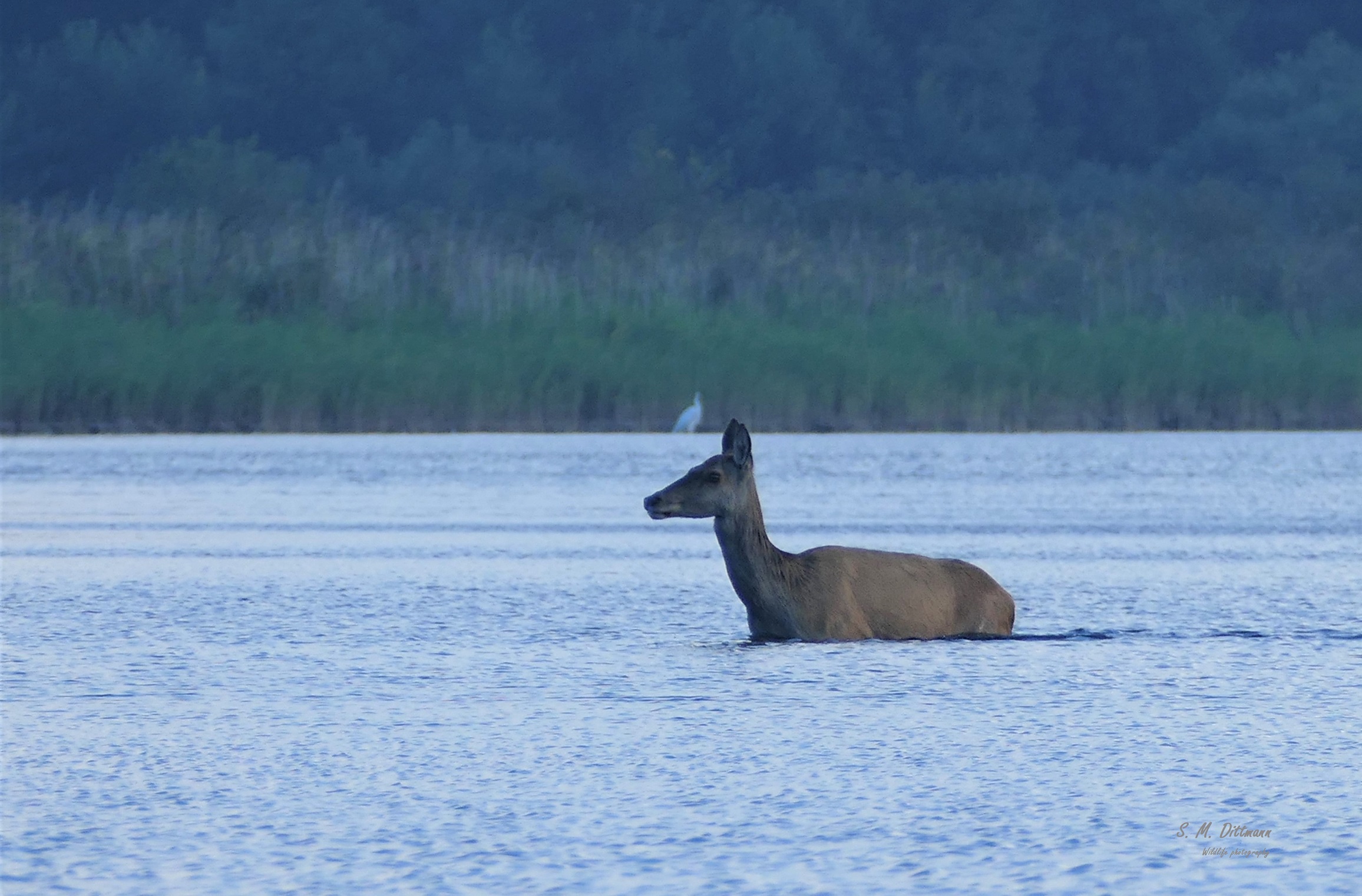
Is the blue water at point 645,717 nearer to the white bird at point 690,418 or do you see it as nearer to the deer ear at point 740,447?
the deer ear at point 740,447

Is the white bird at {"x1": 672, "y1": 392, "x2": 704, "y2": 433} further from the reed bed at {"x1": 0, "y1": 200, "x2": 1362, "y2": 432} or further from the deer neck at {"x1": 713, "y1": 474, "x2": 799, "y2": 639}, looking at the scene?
the deer neck at {"x1": 713, "y1": 474, "x2": 799, "y2": 639}

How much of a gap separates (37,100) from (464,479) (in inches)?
1388

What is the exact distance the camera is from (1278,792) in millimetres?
7879

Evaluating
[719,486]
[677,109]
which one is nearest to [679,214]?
[677,109]

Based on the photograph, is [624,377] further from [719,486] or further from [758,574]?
[758,574]

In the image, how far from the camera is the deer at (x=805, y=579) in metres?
11.3

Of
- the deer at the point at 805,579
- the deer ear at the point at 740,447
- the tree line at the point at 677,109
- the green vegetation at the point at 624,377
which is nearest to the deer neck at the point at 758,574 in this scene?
the deer at the point at 805,579

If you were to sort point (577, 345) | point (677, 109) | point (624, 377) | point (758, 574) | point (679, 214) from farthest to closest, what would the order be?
point (677, 109), point (679, 214), point (577, 345), point (624, 377), point (758, 574)

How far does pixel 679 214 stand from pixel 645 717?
130ft

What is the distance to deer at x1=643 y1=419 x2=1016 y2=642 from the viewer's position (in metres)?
11.3

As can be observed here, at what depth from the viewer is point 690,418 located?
2980cm

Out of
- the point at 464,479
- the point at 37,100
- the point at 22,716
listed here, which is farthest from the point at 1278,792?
the point at 37,100

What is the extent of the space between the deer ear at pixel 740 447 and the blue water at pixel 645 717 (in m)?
0.81

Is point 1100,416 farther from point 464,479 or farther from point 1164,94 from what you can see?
point 1164,94
